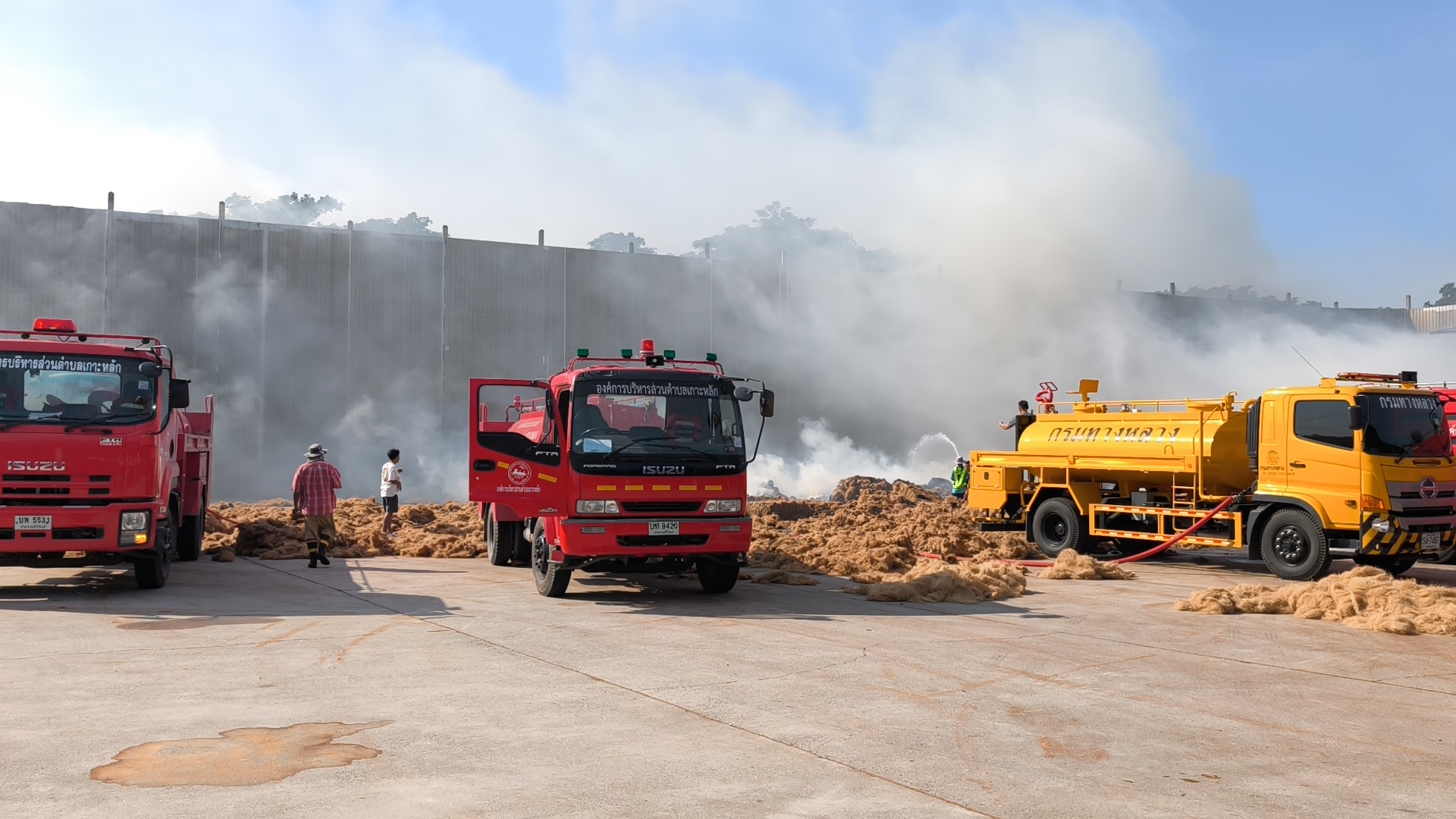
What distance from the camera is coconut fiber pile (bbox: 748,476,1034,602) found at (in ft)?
42.1

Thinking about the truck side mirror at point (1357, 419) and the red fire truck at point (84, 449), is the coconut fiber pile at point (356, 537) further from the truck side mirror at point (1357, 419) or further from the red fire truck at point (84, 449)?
the truck side mirror at point (1357, 419)

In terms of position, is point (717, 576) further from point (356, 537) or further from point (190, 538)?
point (190, 538)

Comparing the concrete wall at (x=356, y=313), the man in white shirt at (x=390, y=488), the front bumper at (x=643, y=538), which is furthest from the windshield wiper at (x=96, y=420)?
the concrete wall at (x=356, y=313)

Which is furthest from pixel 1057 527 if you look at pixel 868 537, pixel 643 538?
pixel 643 538

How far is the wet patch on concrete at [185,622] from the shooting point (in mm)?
9805

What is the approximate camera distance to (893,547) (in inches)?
631

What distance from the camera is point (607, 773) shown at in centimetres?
539

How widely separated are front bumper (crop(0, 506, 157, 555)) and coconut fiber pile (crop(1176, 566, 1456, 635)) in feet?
35.0

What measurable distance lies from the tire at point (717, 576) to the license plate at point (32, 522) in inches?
251

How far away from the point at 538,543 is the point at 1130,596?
6.67 metres

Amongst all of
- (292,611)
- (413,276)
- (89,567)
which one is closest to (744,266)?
(413,276)

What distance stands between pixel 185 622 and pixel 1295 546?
12.6m

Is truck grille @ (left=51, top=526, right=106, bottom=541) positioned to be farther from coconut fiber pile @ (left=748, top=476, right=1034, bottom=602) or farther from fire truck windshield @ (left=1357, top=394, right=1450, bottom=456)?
fire truck windshield @ (left=1357, top=394, right=1450, bottom=456)

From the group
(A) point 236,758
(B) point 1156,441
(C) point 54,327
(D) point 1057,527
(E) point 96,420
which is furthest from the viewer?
(D) point 1057,527
